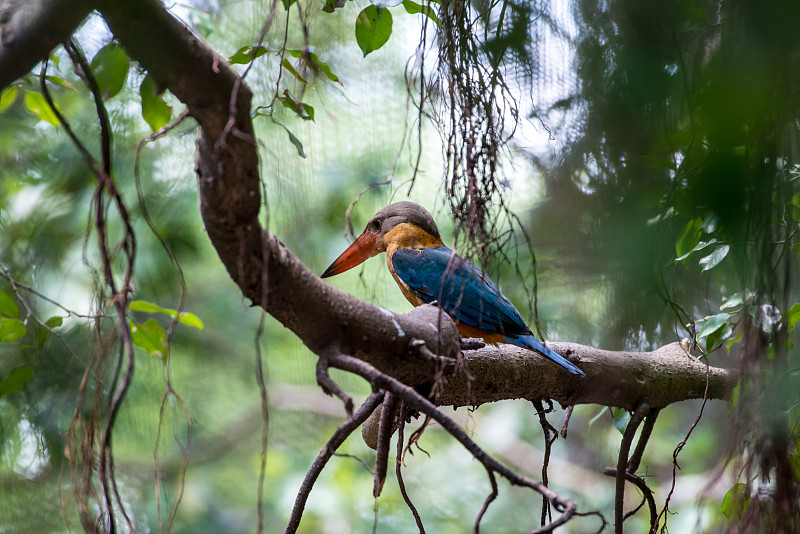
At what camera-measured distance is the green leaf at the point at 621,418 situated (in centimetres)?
211

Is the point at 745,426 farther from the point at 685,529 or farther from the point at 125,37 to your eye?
the point at 685,529

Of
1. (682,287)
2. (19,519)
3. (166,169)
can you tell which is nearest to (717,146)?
(682,287)

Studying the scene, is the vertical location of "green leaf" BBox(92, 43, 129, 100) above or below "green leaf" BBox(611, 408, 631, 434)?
below

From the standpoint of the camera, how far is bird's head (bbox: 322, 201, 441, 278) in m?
2.72

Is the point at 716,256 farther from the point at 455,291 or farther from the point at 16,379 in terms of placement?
the point at 16,379

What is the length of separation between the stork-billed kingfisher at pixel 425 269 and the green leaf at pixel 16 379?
4.26 feet

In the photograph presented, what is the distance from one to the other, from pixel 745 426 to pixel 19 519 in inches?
140

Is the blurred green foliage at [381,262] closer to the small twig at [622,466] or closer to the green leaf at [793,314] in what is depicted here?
the green leaf at [793,314]

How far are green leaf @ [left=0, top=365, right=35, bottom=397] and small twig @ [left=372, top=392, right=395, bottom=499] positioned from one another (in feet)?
2.82

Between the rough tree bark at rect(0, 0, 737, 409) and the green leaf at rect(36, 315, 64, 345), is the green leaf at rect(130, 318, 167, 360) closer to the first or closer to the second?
the green leaf at rect(36, 315, 64, 345)

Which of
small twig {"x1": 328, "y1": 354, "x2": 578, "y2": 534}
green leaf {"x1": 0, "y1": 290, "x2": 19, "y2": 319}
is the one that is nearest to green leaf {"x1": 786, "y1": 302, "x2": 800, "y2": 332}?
small twig {"x1": 328, "y1": 354, "x2": 578, "y2": 534}

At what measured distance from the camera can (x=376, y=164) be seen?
3631mm

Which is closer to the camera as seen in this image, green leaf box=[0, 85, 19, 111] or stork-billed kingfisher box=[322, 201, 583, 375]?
green leaf box=[0, 85, 19, 111]

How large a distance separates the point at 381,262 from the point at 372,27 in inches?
69.6
